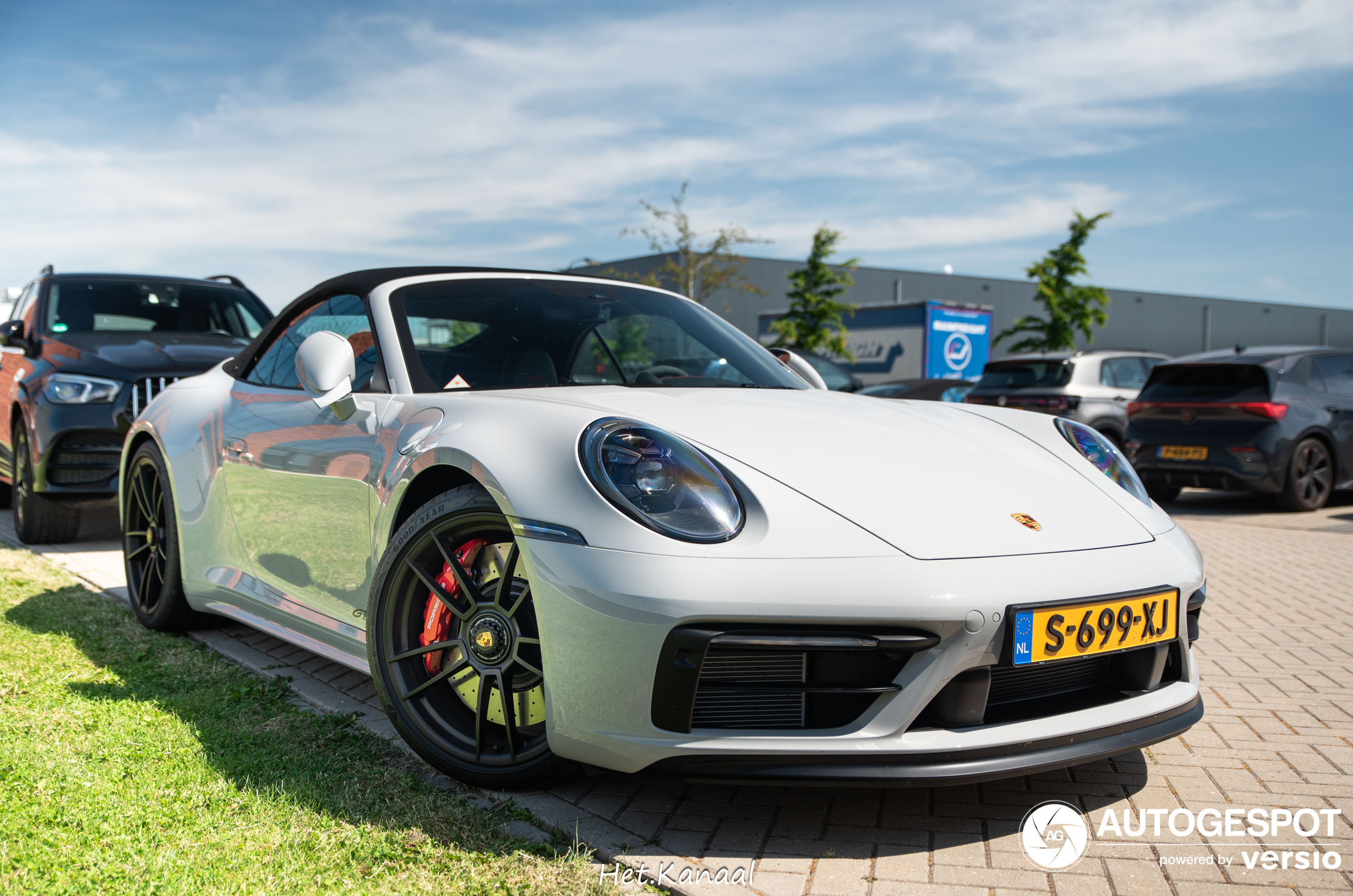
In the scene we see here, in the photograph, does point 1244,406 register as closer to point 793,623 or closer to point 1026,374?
point 1026,374

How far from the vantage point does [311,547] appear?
3062 mm

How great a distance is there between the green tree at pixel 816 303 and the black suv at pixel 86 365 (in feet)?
66.1

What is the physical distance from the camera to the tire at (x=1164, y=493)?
10.3 metres

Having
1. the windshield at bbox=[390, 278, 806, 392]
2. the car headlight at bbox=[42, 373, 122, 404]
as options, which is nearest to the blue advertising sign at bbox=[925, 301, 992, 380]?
the car headlight at bbox=[42, 373, 122, 404]

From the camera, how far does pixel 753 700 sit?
2.09 metres

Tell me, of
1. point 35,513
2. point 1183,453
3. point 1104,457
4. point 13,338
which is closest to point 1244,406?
point 1183,453

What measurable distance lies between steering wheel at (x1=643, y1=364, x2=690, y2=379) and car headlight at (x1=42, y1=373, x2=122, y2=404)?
162 inches

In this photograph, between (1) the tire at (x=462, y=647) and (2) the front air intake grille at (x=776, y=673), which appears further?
(1) the tire at (x=462, y=647)

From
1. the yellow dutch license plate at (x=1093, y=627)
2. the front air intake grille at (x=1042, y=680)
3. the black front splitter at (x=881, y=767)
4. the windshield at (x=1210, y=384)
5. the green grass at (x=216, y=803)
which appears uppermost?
the windshield at (x=1210, y=384)

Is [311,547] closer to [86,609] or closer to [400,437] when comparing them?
[400,437]

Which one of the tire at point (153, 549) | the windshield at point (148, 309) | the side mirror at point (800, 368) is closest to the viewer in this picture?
the side mirror at point (800, 368)

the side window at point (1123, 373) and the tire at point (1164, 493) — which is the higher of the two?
the side window at point (1123, 373)

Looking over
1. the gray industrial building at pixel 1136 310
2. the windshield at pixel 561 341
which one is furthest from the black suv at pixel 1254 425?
the gray industrial building at pixel 1136 310

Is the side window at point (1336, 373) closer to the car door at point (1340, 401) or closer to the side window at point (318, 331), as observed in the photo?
the car door at point (1340, 401)
